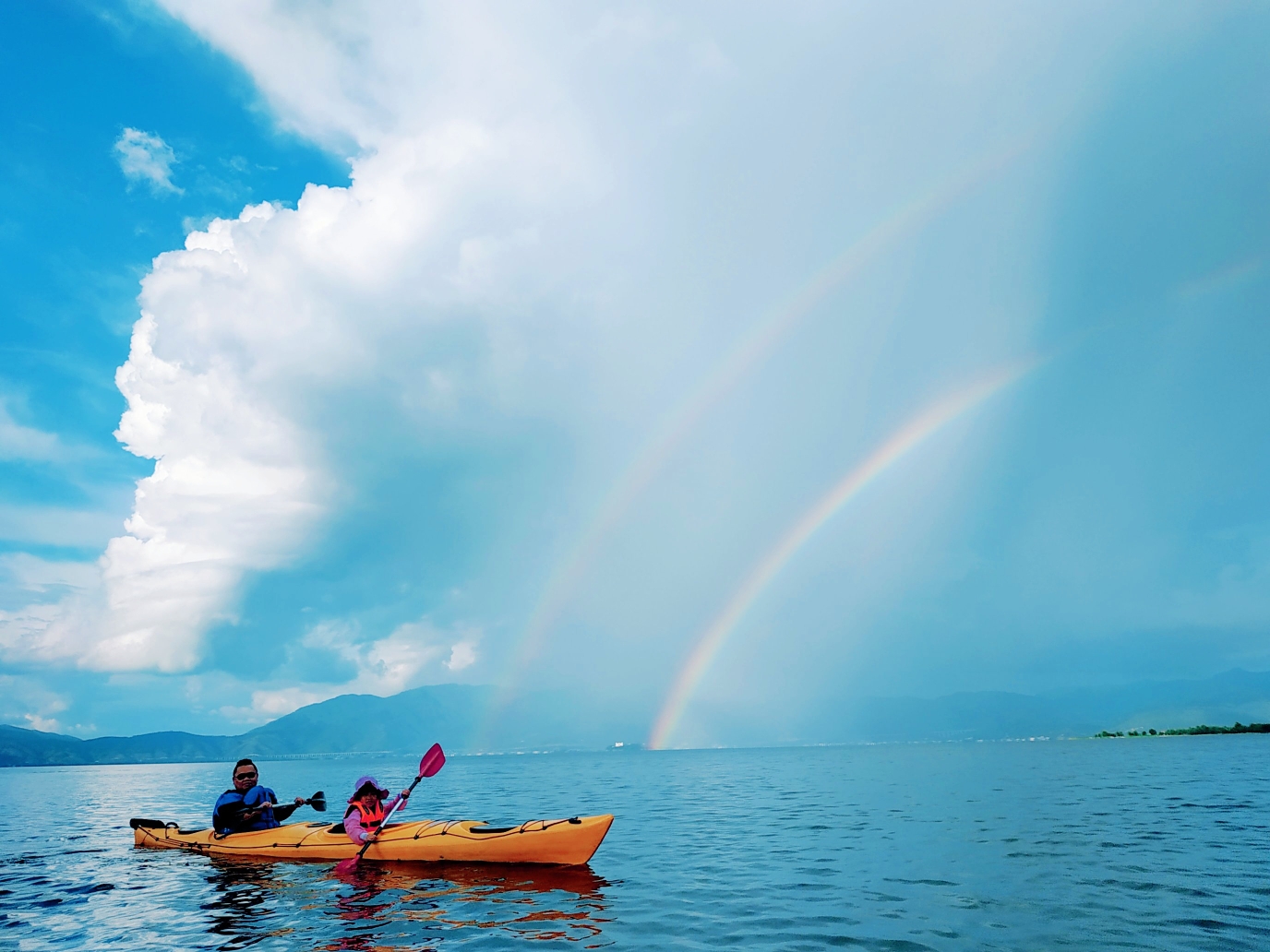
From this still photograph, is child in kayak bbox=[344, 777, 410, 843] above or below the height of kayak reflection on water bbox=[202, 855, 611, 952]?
above

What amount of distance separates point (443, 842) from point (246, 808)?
747cm

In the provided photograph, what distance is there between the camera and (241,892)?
18406mm

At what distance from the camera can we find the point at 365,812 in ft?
68.1

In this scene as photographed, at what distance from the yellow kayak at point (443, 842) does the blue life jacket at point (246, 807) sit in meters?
0.25

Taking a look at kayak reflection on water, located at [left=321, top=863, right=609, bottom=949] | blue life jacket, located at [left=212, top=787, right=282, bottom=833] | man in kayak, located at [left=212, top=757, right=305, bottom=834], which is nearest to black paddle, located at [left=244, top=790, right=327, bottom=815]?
man in kayak, located at [left=212, top=757, right=305, bottom=834]

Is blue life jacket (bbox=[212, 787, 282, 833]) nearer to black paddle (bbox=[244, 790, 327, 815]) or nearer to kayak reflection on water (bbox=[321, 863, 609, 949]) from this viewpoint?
black paddle (bbox=[244, 790, 327, 815])

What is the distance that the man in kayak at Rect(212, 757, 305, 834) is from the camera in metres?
22.8

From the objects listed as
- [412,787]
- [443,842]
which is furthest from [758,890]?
[412,787]

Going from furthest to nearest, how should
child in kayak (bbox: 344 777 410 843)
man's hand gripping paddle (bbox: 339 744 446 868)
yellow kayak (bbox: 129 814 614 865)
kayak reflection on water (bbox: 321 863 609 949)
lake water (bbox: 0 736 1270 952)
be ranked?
child in kayak (bbox: 344 777 410 843) → man's hand gripping paddle (bbox: 339 744 446 868) → yellow kayak (bbox: 129 814 614 865) → kayak reflection on water (bbox: 321 863 609 949) → lake water (bbox: 0 736 1270 952)

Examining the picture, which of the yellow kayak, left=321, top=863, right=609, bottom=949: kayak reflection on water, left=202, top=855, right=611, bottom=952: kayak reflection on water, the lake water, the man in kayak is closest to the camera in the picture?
the lake water

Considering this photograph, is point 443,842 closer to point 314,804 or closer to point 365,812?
point 365,812

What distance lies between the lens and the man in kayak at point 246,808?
2278cm

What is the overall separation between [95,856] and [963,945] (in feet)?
91.4

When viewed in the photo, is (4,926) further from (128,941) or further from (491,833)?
(491,833)
